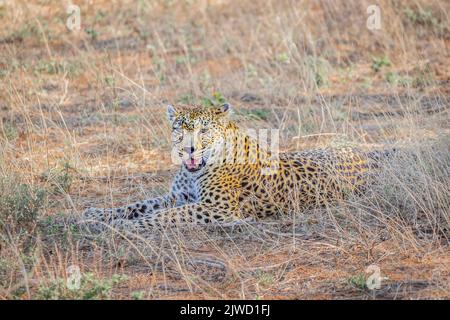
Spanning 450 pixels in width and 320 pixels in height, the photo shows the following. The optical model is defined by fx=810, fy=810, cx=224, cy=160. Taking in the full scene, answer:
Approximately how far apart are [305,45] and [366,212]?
274 inches

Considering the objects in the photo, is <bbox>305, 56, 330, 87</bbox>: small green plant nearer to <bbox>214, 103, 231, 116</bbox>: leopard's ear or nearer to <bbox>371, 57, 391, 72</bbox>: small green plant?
<bbox>371, 57, 391, 72</bbox>: small green plant

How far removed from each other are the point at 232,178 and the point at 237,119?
9.43ft

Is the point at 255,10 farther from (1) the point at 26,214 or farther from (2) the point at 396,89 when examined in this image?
(1) the point at 26,214

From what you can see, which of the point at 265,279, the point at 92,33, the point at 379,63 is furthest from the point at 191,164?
the point at 92,33

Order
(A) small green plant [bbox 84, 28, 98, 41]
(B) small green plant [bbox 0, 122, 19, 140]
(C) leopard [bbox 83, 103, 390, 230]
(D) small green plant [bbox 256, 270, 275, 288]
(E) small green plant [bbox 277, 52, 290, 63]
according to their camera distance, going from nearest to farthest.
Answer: (D) small green plant [bbox 256, 270, 275, 288], (C) leopard [bbox 83, 103, 390, 230], (B) small green plant [bbox 0, 122, 19, 140], (E) small green plant [bbox 277, 52, 290, 63], (A) small green plant [bbox 84, 28, 98, 41]

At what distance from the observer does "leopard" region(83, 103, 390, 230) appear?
7.83m

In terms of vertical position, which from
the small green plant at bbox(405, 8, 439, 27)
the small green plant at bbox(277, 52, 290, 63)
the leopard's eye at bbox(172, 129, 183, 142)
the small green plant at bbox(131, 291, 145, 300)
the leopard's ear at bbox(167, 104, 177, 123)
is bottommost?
the small green plant at bbox(131, 291, 145, 300)

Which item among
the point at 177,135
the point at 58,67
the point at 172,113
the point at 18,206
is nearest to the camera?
the point at 18,206

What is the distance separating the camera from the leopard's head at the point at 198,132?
7836 mm

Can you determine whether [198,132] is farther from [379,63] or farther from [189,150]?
[379,63]

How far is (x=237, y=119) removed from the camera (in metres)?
10.8

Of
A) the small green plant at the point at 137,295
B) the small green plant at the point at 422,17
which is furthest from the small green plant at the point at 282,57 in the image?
the small green plant at the point at 137,295

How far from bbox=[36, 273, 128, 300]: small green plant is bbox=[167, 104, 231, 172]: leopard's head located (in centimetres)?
214

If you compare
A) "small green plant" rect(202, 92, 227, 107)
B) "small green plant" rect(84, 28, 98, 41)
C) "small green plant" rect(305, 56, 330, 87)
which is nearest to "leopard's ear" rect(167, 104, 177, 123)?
"small green plant" rect(202, 92, 227, 107)
